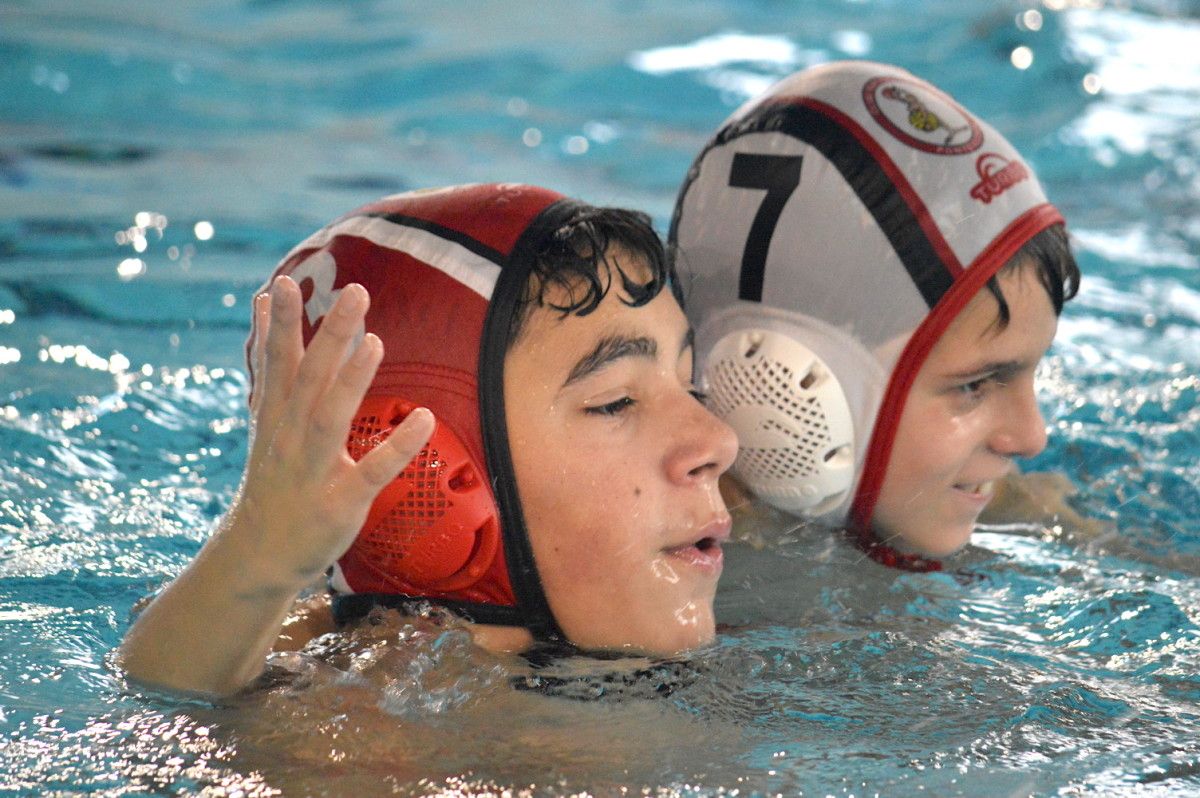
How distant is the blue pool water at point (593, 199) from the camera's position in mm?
2326

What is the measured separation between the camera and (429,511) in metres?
2.43

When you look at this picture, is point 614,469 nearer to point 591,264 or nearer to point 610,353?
point 610,353

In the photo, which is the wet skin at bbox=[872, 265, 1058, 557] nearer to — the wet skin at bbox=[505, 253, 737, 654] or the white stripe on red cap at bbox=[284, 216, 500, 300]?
the wet skin at bbox=[505, 253, 737, 654]

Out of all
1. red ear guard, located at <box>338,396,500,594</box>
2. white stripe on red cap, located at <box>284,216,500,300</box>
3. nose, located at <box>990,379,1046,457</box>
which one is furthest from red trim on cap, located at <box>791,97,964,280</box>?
red ear guard, located at <box>338,396,500,594</box>

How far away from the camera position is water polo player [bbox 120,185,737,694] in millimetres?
2459

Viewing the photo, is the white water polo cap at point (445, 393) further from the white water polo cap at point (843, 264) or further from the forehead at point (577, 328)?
the white water polo cap at point (843, 264)

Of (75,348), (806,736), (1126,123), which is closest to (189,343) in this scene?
Answer: (75,348)

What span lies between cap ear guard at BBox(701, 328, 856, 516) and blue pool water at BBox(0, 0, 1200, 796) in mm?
222

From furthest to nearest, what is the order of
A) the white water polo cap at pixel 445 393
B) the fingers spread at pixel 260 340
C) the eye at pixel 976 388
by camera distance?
1. the eye at pixel 976 388
2. the white water polo cap at pixel 445 393
3. the fingers spread at pixel 260 340

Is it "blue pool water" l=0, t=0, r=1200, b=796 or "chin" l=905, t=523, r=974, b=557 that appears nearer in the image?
"blue pool water" l=0, t=0, r=1200, b=796

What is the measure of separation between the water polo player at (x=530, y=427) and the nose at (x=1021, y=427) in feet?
2.75

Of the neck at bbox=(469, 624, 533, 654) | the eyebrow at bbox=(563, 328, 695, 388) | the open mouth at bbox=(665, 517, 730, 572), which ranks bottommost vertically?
the neck at bbox=(469, 624, 533, 654)

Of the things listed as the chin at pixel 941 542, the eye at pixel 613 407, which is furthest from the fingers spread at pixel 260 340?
the chin at pixel 941 542

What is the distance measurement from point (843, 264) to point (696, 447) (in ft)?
2.34
